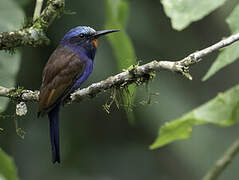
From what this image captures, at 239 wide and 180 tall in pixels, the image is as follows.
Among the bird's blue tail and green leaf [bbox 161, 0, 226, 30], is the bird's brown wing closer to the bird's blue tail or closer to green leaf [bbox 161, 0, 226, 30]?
the bird's blue tail

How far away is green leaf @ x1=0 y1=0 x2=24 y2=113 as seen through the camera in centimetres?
220

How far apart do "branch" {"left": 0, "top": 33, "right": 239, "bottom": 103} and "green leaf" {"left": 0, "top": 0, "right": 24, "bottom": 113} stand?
372 millimetres

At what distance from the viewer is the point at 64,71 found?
392 cm

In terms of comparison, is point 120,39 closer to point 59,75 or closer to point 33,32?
point 33,32

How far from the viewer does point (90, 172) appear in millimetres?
5355

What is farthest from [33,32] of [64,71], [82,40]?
[82,40]

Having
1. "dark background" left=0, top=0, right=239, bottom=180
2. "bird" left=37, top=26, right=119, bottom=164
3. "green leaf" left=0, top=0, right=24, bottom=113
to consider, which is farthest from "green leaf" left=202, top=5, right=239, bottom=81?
"dark background" left=0, top=0, right=239, bottom=180

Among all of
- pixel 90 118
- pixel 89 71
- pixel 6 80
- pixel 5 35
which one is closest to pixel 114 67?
pixel 89 71

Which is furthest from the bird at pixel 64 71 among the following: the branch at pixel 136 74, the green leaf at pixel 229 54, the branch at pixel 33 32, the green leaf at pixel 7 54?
the green leaf at pixel 229 54

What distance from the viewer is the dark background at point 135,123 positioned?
4.30 m

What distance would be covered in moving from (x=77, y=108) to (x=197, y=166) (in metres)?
1.15

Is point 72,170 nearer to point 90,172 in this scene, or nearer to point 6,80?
point 90,172

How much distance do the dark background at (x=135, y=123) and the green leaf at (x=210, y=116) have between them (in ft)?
7.12

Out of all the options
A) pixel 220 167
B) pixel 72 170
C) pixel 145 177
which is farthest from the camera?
pixel 145 177
